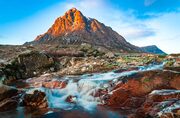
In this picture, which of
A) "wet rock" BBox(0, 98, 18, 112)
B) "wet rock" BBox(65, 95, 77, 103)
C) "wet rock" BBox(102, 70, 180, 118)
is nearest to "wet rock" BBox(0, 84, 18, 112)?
"wet rock" BBox(0, 98, 18, 112)

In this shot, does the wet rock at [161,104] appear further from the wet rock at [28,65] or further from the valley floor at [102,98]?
the wet rock at [28,65]

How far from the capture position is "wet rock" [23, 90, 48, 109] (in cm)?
2281

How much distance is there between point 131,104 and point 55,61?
80.7 feet

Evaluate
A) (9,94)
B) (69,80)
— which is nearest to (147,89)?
(69,80)

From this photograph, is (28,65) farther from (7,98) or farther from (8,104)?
(8,104)

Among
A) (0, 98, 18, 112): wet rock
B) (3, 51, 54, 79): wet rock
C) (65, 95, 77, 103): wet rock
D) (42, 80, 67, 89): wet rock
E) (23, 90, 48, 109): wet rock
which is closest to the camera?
(0, 98, 18, 112): wet rock

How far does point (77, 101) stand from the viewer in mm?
24219

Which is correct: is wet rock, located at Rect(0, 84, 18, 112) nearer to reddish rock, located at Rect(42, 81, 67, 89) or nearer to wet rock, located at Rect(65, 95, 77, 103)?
wet rock, located at Rect(65, 95, 77, 103)

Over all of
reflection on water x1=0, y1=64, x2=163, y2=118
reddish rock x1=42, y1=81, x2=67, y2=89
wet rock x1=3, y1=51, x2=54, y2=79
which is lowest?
reflection on water x1=0, y1=64, x2=163, y2=118

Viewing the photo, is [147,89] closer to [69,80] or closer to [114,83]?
[114,83]

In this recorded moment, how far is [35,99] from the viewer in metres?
23.2

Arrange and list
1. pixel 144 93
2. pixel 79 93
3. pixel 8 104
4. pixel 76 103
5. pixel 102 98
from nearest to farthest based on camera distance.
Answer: pixel 8 104
pixel 144 93
pixel 76 103
pixel 102 98
pixel 79 93

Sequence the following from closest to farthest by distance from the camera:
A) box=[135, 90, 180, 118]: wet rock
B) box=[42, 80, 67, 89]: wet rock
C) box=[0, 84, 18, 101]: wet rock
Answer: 1. box=[135, 90, 180, 118]: wet rock
2. box=[0, 84, 18, 101]: wet rock
3. box=[42, 80, 67, 89]: wet rock

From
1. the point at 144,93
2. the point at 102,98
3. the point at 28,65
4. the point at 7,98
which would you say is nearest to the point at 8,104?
the point at 7,98
